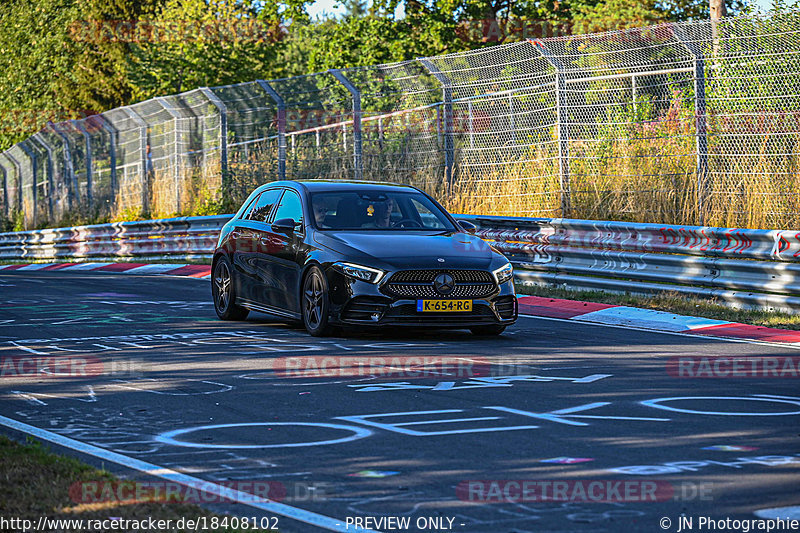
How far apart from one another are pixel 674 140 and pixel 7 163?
29856 millimetres

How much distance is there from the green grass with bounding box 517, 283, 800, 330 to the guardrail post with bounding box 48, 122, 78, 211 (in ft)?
68.1

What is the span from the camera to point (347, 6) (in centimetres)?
4475

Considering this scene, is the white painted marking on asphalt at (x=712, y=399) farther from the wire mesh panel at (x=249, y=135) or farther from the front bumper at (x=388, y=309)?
the wire mesh panel at (x=249, y=135)

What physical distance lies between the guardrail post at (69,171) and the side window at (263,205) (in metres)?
21.2

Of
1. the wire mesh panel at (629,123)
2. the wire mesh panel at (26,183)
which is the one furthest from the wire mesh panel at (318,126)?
the wire mesh panel at (26,183)

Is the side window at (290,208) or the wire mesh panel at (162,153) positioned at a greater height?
the wire mesh panel at (162,153)

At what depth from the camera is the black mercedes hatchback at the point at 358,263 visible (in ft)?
37.5

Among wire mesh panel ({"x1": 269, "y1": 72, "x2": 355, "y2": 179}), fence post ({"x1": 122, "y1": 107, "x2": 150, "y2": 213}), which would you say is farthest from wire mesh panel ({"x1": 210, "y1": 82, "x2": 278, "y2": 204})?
fence post ({"x1": 122, "y1": 107, "x2": 150, "y2": 213})

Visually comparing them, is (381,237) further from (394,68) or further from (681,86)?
(394,68)


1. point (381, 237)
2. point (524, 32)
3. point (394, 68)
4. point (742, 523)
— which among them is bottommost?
point (742, 523)

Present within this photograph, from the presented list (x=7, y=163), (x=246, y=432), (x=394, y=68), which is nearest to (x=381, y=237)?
(x=246, y=432)

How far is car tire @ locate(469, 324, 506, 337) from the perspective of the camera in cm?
1208

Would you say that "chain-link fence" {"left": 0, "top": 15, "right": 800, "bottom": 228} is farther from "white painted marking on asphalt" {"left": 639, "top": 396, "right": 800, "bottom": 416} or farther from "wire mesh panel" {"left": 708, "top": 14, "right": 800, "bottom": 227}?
"white painted marking on asphalt" {"left": 639, "top": 396, "right": 800, "bottom": 416}

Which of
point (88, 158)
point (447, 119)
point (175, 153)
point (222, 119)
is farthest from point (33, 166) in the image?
point (447, 119)
